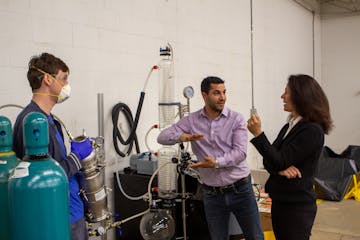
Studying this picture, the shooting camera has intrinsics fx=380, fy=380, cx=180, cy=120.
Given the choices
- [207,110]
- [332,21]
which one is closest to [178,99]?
[207,110]

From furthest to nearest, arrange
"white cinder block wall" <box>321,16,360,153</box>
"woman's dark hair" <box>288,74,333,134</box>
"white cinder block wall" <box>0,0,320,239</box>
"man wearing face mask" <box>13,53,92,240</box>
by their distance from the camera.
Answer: "white cinder block wall" <box>321,16,360,153</box>, "white cinder block wall" <box>0,0,320,239</box>, "woman's dark hair" <box>288,74,333,134</box>, "man wearing face mask" <box>13,53,92,240</box>

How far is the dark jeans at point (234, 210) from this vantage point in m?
2.54

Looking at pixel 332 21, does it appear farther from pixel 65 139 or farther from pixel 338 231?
pixel 65 139

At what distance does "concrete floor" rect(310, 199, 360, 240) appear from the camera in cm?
381

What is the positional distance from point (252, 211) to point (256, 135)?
80 cm

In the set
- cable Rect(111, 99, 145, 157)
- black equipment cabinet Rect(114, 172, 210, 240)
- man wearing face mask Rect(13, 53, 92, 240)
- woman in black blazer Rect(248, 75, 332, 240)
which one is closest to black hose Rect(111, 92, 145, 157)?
cable Rect(111, 99, 145, 157)

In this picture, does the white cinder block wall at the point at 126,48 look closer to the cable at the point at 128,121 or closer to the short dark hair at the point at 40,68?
the cable at the point at 128,121

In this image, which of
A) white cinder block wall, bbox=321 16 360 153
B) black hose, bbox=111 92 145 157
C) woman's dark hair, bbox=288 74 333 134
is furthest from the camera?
white cinder block wall, bbox=321 16 360 153

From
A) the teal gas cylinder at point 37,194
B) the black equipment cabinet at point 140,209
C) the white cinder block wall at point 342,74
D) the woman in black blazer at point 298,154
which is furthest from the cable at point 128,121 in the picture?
the white cinder block wall at point 342,74

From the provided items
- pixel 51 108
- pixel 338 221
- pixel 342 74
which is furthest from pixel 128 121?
pixel 342 74

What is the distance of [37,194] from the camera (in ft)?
→ 3.48

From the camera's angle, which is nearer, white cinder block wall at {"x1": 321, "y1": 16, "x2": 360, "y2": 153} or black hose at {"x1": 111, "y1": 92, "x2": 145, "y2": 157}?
black hose at {"x1": 111, "y1": 92, "x2": 145, "y2": 157}

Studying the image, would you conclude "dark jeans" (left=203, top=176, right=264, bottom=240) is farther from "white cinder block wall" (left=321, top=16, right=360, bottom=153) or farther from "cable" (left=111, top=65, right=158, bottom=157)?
Result: "white cinder block wall" (left=321, top=16, right=360, bottom=153)

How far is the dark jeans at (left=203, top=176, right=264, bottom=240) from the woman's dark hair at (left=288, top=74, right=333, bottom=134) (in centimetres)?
82
